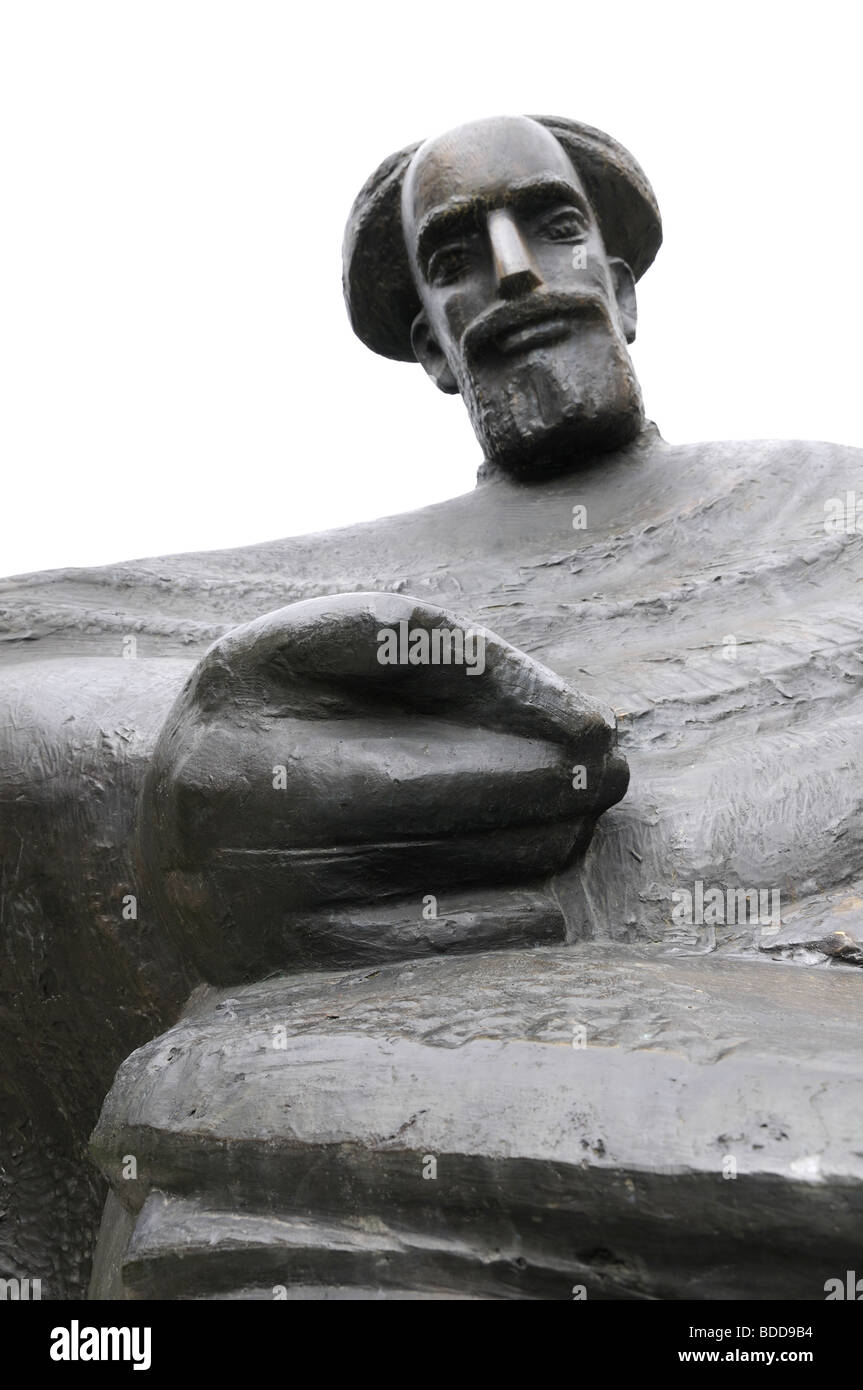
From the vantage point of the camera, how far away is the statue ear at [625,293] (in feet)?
11.7

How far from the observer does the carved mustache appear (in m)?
3.21

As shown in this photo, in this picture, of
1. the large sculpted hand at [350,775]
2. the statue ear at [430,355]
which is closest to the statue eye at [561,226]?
the statue ear at [430,355]

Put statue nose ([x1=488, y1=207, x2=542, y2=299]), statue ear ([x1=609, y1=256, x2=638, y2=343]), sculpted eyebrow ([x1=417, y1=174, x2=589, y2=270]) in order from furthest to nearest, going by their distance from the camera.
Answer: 1. statue ear ([x1=609, y1=256, x2=638, y2=343])
2. sculpted eyebrow ([x1=417, y1=174, x2=589, y2=270])
3. statue nose ([x1=488, y1=207, x2=542, y2=299])

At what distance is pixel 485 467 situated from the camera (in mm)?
3520

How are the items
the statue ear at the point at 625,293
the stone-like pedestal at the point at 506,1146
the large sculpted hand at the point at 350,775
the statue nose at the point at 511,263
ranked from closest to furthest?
the stone-like pedestal at the point at 506,1146, the large sculpted hand at the point at 350,775, the statue nose at the point at 511,263, the statue ear at the point at 625,293

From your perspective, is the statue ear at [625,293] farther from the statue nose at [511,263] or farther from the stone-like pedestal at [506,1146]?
the stone-like pedestal at [506,1146]

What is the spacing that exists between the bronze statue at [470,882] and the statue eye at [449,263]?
0.13 m

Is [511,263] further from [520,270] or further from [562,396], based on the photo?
[562,396]

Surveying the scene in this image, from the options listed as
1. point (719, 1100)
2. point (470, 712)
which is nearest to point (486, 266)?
point (470, 712)

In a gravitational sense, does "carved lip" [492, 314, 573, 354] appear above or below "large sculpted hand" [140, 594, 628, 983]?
above

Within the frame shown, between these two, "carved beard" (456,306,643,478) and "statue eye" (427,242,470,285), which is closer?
"carved beard" (456,306,643,478)

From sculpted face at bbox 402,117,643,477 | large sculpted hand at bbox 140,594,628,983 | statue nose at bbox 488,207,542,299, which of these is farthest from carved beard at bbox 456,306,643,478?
large sculpted hand at bbox 140,594,628,983

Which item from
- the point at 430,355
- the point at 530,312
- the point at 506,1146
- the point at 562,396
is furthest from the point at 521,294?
the point at 506,1146

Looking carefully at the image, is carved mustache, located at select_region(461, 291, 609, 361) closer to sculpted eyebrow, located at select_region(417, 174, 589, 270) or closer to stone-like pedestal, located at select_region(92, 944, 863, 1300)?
sculpted eyebrow, located at select_region(417, 174, 589, 270)
